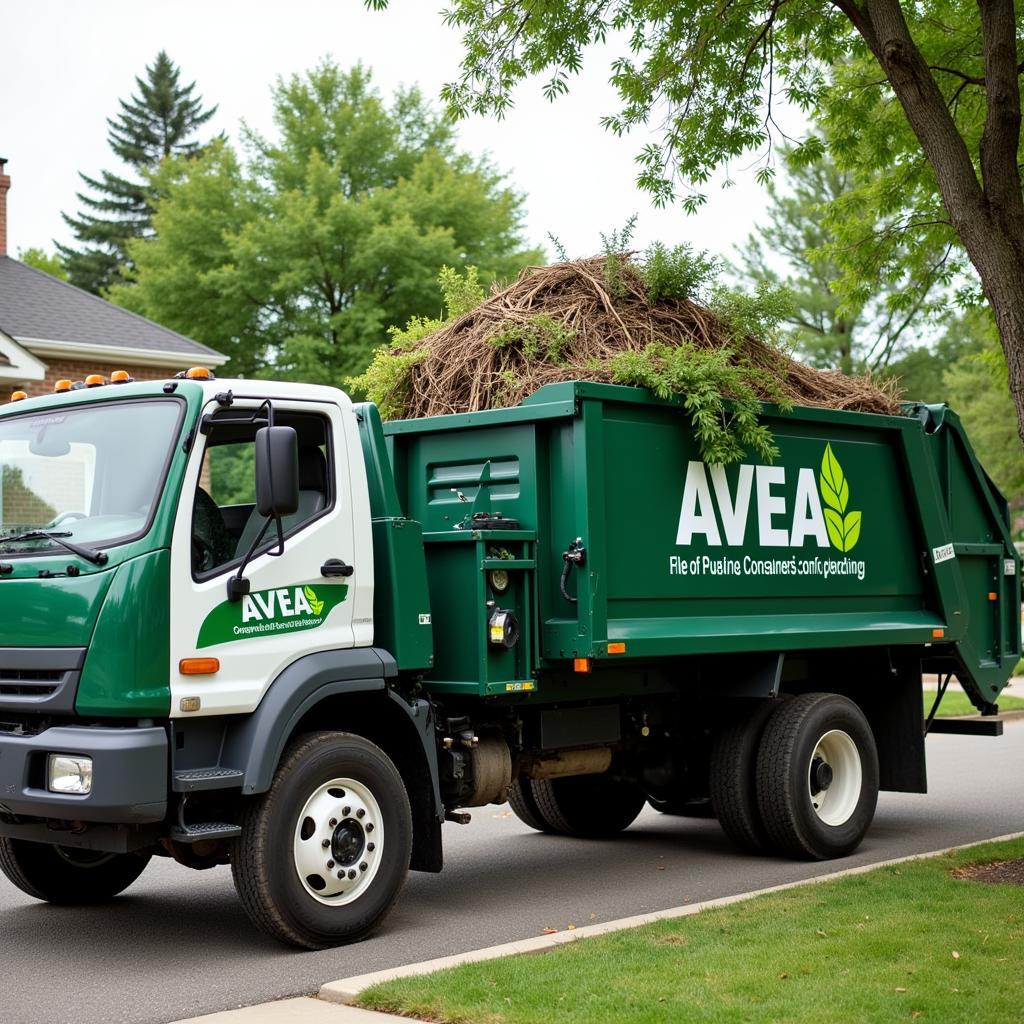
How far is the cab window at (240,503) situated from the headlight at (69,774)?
940 mm

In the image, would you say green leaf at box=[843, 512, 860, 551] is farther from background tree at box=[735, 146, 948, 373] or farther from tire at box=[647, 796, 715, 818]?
background tree at box=[735, 146, 948, 373]

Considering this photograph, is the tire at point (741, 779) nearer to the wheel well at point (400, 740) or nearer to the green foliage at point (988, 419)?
the wheel well at point (400, 740)

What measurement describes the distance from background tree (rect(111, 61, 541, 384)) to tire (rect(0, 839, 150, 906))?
21368 mm

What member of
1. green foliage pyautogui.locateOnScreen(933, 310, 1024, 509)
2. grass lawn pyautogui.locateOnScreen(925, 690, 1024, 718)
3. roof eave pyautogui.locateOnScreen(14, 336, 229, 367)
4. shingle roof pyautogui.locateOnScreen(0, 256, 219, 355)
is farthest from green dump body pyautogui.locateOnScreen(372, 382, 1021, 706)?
green foliage pyautogui.locateOnScreen(933, 310, 1024, 509)

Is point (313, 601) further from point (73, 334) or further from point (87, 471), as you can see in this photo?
point (73, 334)

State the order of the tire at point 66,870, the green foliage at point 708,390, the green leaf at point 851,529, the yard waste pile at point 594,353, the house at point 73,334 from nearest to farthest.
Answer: the tire at point 66,870
the green foliage at point 708,390
the yard waste pile at point 594,353
the green leaf at point 851,529
the house at point 73,334

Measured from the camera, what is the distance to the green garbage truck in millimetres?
6207

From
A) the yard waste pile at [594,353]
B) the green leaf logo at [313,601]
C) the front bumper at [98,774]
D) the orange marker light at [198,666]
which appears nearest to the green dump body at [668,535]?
the yard waste pile at [594,353]

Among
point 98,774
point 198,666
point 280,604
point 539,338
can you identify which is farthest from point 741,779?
point 98,774

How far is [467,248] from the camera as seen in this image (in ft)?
102

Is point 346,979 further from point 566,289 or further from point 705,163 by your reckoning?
point 705,163

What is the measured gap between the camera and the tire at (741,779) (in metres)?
8.79

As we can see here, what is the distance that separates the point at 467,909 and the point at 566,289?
3.68 meters

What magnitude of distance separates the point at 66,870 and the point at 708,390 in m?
4.36
